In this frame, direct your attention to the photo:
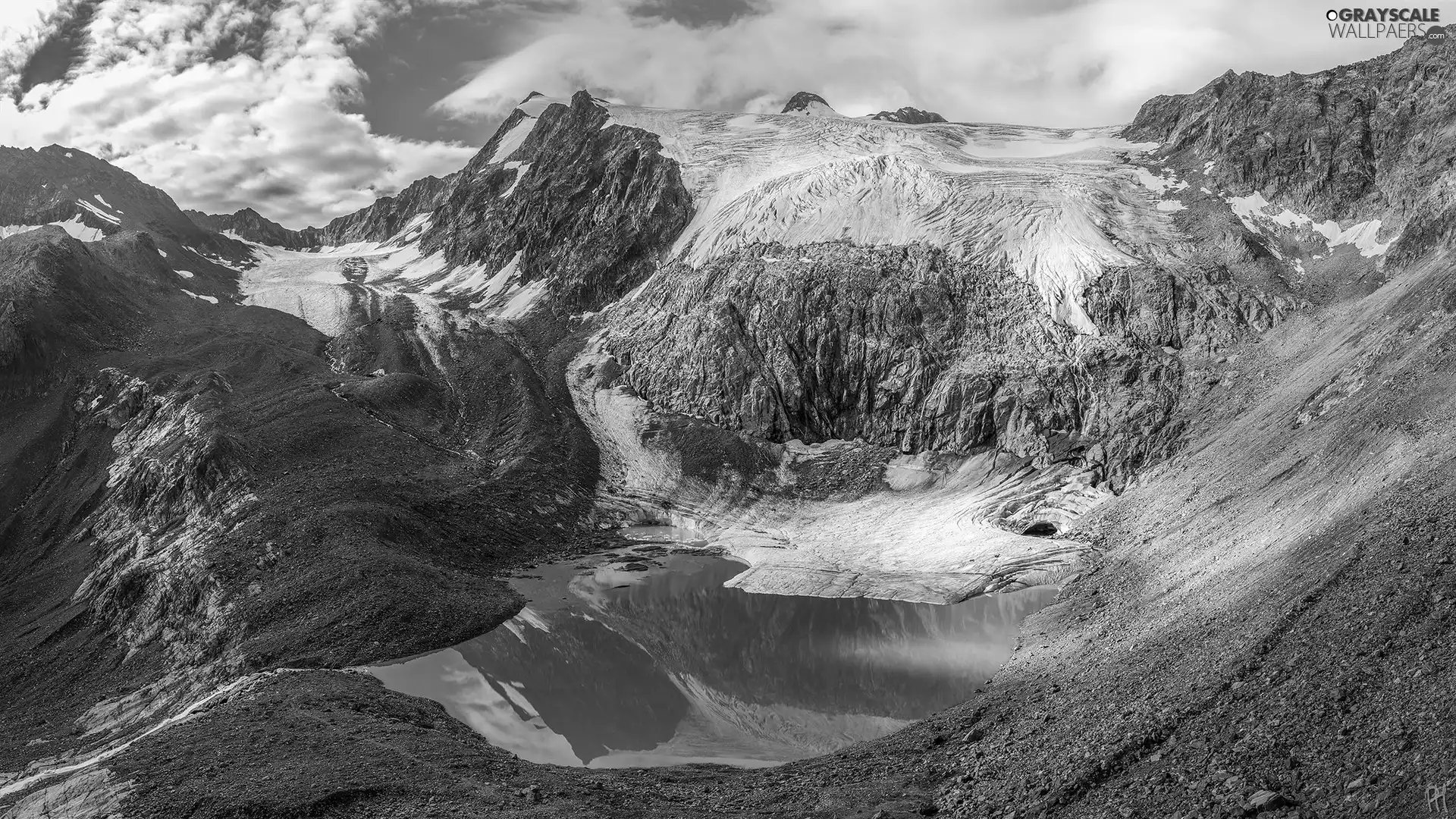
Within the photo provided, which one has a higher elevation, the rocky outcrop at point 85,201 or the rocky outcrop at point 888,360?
the rocky outcrop at point 85,201

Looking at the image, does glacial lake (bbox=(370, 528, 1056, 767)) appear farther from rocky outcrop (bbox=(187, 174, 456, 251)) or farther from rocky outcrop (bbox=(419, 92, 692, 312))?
rocky outcrop (bbox=(187, 174, 456, 251))

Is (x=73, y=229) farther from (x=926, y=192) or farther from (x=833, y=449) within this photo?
(x=926, y=192)

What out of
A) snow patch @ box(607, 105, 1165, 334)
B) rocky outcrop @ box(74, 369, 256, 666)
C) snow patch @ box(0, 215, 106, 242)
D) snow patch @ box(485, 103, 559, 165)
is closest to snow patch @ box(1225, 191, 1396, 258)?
snow patch @ box(607, 105, 1165, 334)

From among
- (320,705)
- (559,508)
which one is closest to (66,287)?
(559,508)

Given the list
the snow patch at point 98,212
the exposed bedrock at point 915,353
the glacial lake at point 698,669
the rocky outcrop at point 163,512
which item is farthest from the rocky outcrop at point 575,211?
the glacial lake at point 698,669

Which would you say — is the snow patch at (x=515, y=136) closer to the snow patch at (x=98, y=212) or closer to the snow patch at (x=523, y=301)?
the snow patch at (x=523, y=301)

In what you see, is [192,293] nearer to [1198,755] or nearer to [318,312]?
[318,312]
